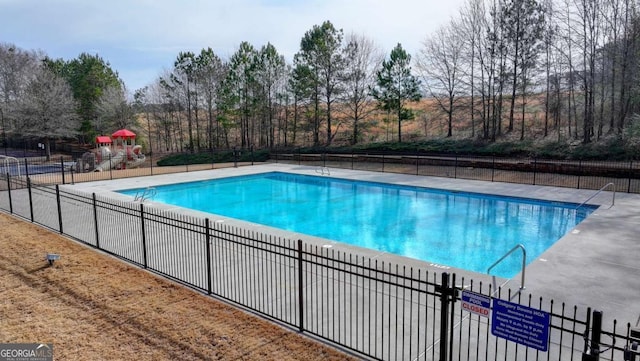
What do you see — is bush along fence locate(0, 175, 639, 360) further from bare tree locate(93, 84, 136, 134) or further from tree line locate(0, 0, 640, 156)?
bare tree locate(93, 84, 136, 134)

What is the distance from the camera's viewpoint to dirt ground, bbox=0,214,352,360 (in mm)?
5176

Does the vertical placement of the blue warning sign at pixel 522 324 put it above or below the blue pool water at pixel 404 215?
above

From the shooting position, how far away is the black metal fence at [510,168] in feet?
64.4

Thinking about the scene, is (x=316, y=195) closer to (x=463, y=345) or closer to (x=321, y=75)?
(x=463, y=345)

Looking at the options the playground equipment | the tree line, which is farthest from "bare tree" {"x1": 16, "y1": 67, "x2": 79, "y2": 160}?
the playground equipment

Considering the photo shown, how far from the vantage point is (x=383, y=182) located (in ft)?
71.9

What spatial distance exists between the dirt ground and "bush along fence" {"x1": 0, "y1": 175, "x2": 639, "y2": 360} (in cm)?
39

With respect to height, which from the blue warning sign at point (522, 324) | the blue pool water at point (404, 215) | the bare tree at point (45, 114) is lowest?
the blue pool water at point (404, 215)

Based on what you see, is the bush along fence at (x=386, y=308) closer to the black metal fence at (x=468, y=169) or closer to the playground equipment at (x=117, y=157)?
the black metal fence at (x=468, y=169)

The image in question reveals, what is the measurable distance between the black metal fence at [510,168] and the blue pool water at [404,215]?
172 inches

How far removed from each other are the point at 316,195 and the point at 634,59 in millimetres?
19298

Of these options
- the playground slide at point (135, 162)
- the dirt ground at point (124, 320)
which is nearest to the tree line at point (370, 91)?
the playground slide at point (135, 162)

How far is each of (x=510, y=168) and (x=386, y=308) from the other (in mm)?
20096

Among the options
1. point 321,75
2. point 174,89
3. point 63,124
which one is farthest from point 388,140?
point 63,124
